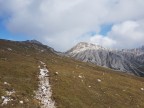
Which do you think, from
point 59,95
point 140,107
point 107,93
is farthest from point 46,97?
point 140,107

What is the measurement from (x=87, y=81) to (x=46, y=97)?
1852 centimetres

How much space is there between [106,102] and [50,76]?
14593 mm

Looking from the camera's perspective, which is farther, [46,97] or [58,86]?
[58,86]

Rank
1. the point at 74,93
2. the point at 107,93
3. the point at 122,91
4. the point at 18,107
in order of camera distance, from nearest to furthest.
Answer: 1. the point at 18,107
2. the point at 74,93
3. the point at 107,93
4. the point at 122,91

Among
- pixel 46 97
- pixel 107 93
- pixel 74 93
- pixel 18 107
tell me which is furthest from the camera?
pixel 107 93

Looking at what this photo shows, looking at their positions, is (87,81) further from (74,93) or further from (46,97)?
(46,97)

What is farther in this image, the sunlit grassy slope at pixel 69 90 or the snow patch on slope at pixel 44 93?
the sunlit grassy slope at pixel 69 90

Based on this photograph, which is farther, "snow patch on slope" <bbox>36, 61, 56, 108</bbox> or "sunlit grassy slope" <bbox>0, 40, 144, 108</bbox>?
"sunlit grassy slope" <bbox>0, 40, 144, 108</bbox>

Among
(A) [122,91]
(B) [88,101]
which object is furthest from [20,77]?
(A) [122,91]

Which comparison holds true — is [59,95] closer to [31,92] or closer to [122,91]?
[31,92]

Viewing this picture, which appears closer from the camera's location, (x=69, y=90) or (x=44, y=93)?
(x=44, y=93)

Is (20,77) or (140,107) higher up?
(20,77)

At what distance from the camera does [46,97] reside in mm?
49781

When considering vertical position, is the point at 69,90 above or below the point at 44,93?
above
